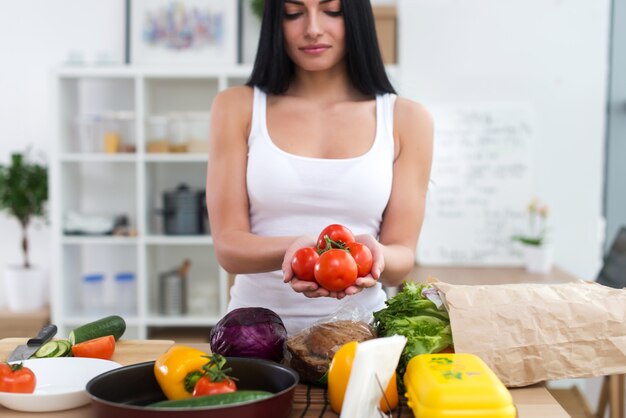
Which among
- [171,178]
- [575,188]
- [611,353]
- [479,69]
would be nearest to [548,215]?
[575,188]

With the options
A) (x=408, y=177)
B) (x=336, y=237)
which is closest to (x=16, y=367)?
(x=336, y=237)

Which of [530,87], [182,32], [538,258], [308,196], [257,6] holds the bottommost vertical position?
[538,258]

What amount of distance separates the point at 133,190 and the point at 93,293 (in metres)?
0.60

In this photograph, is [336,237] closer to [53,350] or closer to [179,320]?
[53,350]

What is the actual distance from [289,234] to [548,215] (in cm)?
227

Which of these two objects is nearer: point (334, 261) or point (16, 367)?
point (16, 367)

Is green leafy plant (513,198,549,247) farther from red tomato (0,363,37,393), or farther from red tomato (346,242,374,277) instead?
red tomato (0,363,37,393)

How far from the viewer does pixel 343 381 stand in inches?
39.9

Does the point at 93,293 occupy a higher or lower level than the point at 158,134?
lower

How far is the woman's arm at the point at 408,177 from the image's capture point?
1.73 m

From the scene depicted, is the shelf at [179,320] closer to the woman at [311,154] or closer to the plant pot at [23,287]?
the plant pot at [23,287]

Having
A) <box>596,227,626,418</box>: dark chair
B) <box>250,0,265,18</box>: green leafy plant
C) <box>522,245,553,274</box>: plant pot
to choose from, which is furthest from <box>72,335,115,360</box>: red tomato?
<box>250,0,265,18</box>: green leafy plant

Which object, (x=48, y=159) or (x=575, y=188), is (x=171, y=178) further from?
(x=575, y=188)

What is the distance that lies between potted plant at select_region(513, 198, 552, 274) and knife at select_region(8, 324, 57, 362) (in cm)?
245
